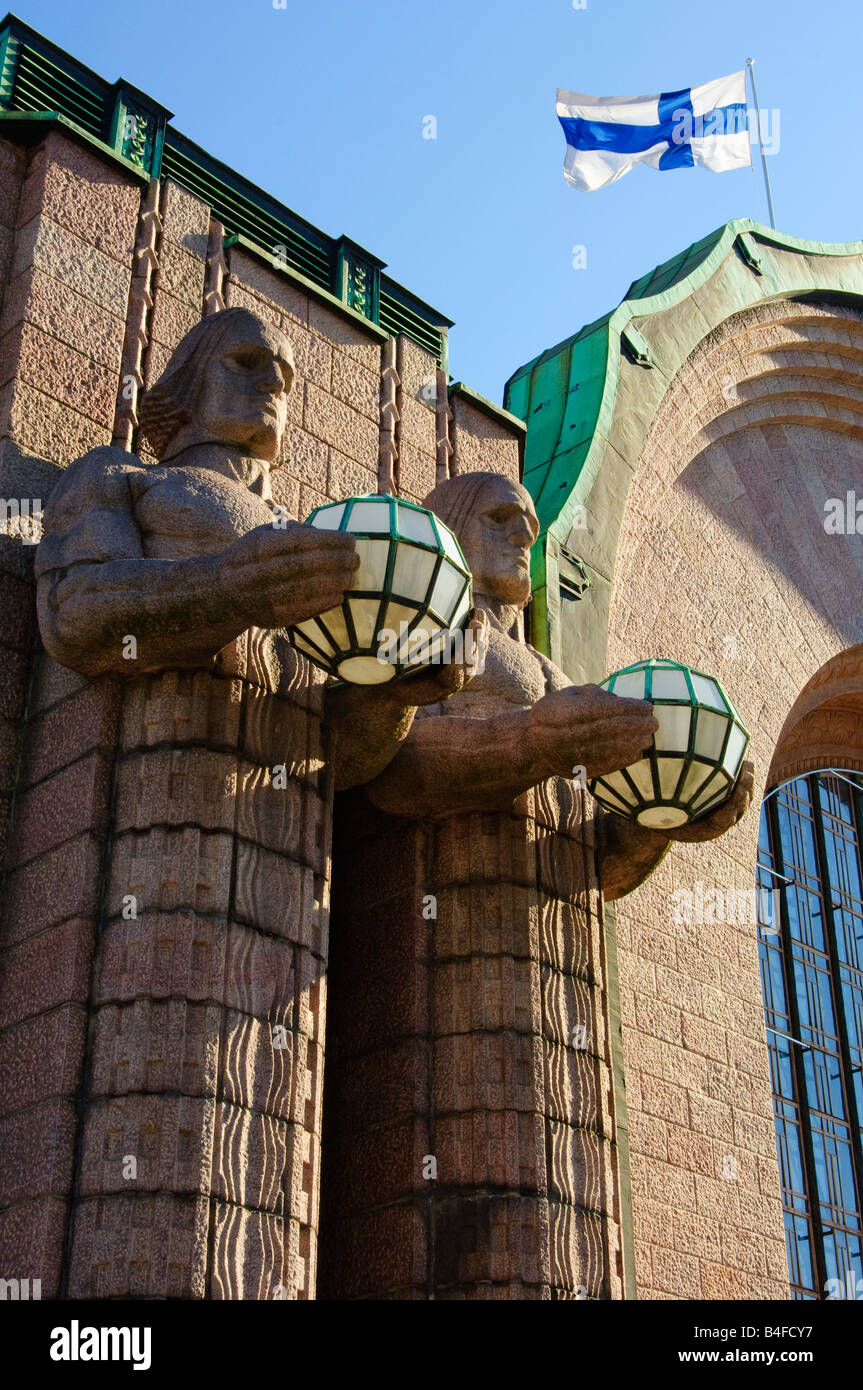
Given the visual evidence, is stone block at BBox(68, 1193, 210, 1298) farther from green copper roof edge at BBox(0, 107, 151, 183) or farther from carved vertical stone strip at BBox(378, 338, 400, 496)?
green copper roof edge at BBox(0, 107, 151, 183)

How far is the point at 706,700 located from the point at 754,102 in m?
10.8

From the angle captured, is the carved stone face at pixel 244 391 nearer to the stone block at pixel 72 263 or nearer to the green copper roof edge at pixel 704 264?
the stone block at pixel 72 263

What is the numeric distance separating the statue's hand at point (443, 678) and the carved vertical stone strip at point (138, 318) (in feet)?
6.48

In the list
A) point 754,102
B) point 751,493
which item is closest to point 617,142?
point 754,102

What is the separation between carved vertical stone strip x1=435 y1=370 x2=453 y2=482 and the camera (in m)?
9.66

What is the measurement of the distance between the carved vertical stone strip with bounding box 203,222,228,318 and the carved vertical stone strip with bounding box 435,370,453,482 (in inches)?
63.5

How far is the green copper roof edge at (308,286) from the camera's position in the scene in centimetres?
898

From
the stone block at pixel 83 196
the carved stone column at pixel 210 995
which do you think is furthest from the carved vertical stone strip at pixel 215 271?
the carved stone column at pixel 210 995

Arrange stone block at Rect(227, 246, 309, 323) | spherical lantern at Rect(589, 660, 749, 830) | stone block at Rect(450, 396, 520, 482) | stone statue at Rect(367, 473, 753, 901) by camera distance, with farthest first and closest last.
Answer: stone block at Rect(450, 396, 520, 482) < stone block at Rect(227, 246, 309, 323) < spherical lantern at Rect(589, 660, 749, 830) < stone statue at Rect(367, 473, 753, 901)

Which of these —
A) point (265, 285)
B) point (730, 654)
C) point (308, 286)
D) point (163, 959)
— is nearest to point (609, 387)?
point (730, 654)

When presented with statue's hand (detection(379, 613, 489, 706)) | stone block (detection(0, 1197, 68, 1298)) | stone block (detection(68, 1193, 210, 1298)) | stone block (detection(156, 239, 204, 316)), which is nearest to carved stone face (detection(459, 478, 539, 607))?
statue's hand (detection(379, 613, 489, 706))

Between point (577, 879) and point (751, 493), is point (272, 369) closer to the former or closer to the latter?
point (577, 879)

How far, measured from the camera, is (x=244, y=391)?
7.49m

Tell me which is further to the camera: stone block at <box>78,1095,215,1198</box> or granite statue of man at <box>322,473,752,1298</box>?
granite statue of man at <box>322,473,752,1298</box>
